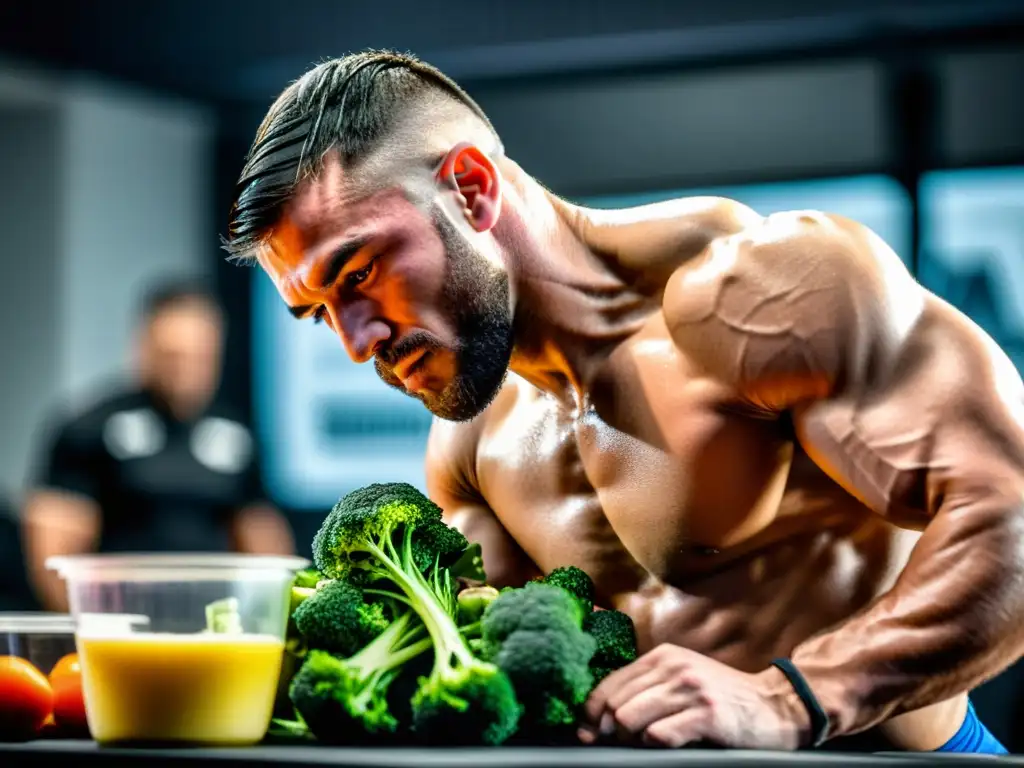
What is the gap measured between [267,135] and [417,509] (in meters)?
0.44

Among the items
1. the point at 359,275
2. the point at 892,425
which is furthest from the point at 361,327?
the point at 892,425

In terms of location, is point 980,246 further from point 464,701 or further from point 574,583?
point 464,701

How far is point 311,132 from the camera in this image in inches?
59.4

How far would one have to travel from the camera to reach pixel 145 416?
173 inches

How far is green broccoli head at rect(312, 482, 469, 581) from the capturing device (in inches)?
54.2

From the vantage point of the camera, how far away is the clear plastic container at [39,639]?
4.84ft

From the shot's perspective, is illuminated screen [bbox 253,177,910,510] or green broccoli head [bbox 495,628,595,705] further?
illuminated screen [bbox 253,177,910,510]

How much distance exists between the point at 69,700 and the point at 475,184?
0.69 meters

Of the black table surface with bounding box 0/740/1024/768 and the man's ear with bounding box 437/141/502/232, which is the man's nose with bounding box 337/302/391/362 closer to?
the man's ear with bounding box 437/141/502/232

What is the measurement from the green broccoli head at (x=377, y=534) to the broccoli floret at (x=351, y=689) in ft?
0.29

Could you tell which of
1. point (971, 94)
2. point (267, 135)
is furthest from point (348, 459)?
point (267, 135)

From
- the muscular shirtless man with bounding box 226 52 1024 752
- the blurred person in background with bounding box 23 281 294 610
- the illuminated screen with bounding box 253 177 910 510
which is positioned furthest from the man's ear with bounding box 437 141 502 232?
the illuminated screen with bounding box 253 177 910 510

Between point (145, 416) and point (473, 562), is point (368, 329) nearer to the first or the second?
point (473, 562)

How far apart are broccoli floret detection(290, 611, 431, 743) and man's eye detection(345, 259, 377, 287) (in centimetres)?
39
